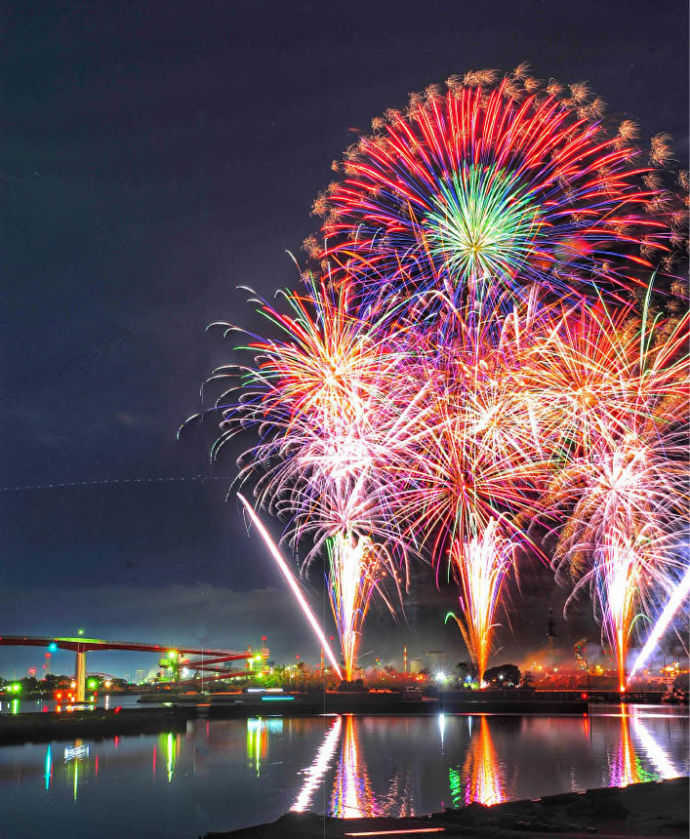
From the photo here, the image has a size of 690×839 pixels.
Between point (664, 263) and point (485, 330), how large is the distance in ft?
23.2

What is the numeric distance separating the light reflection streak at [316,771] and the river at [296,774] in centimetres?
10

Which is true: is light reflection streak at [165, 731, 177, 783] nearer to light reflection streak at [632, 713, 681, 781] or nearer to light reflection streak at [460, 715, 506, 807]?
Answer: light reflection streak at [460, 715, 506, 807]

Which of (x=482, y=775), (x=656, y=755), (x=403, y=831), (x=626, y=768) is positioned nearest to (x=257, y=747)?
(x=482, y=775)

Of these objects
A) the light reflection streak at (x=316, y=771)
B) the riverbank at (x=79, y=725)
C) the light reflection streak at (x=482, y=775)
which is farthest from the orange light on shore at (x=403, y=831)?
the riverbank at (x=79, y=725)

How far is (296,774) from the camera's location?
29.5 m

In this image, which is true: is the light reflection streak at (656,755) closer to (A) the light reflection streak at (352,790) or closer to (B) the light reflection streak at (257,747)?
(A) the light reflection streak at (352,790)

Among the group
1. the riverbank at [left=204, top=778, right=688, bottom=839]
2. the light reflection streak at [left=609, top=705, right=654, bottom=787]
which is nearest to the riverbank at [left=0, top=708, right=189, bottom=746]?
the light reflection streak at [left=609, top=705, right=654, bottom=787]

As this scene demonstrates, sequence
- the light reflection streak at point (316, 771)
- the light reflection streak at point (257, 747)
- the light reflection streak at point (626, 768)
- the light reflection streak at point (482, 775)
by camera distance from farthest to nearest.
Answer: the light reflection streak at point (257, 747) → the light reflection streak at point (626, 768) → the light reflection streak at point (316, 771) → the light reflection streak at point (482, 775)

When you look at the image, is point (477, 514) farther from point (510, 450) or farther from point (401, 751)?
point (401, 751)

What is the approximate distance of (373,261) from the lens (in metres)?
31.4

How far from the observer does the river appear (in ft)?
70.7

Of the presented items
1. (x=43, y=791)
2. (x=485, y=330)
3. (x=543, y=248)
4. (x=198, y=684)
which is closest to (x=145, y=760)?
(x=43, y=791)

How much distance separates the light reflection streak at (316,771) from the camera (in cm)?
2235

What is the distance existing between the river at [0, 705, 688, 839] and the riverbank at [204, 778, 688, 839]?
300 cm
